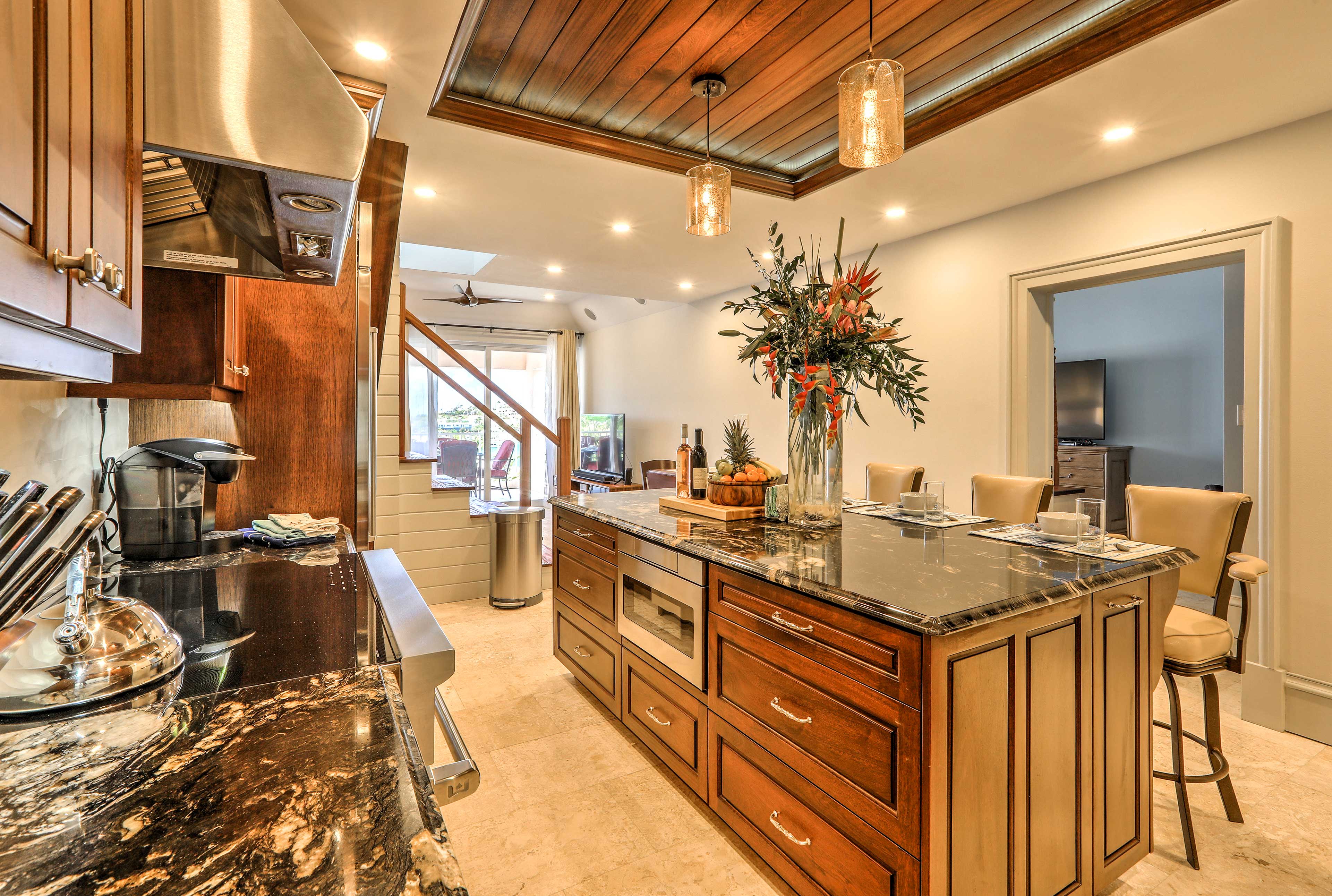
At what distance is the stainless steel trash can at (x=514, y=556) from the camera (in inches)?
167

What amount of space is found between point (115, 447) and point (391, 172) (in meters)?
1.81

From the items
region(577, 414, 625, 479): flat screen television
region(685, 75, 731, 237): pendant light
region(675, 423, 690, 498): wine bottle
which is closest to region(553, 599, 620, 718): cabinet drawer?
region(675, 423, 690, 498): wine bottle

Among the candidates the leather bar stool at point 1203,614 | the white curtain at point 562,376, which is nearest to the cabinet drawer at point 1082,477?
the leather bar stool at point 1203,614

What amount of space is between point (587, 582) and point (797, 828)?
4.52ft

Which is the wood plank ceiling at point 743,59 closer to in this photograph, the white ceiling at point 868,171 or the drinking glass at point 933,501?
the white ceiling at point 868,171

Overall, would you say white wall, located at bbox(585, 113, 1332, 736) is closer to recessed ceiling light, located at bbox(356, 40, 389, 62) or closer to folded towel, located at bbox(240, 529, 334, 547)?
recessed ceiling light, located at bbox(356, 40, 389, 62)

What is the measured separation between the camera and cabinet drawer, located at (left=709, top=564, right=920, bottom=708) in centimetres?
127

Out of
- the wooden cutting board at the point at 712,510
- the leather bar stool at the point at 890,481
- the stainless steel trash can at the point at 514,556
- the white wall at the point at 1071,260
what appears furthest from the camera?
the stainless steel trash can at the point at 514,556

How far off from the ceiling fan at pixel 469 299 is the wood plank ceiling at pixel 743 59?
149 inches

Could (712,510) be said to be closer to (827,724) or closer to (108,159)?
(827,724)

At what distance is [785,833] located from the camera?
1599 millimetres

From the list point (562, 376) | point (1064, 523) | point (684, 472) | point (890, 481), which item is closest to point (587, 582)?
point (684, 472)

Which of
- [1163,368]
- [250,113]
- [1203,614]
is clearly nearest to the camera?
[250,113]

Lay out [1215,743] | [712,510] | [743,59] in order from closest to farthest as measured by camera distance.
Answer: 1. [1215,743]
2. [712,510]
3. [743,59]
